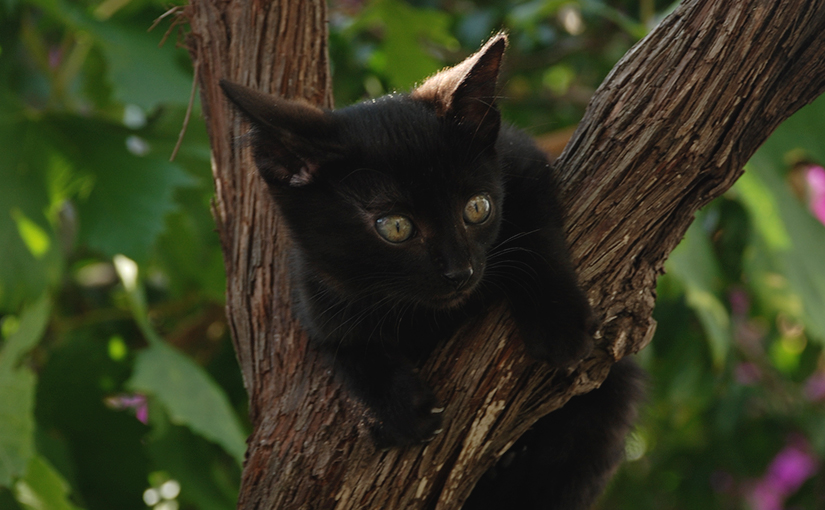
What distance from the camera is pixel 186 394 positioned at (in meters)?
2.36

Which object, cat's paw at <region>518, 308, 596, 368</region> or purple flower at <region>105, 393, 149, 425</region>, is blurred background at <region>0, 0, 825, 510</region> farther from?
cat's paw at <region>518, 308, 596, 368</region>

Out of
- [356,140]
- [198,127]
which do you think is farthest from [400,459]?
[198,127]

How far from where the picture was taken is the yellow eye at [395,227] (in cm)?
155

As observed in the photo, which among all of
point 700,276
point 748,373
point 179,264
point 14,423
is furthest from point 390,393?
point 748,373

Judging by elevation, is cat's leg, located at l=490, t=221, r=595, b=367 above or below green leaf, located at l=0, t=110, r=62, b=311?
above

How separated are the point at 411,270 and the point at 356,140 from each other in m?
0.29

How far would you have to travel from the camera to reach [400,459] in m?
1.55

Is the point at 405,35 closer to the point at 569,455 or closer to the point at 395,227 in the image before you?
the point at 395,227

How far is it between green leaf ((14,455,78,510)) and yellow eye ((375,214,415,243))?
132 cm

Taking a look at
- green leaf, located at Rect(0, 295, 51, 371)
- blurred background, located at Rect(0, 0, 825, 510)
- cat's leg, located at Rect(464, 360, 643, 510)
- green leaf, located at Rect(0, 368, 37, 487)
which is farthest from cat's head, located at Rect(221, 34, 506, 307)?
green leaf, located at Rect(0, 295, 51, 371)

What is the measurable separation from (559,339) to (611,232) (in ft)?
0.81

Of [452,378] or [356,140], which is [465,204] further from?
[452,378]

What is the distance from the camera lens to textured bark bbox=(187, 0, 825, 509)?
1.49 meters

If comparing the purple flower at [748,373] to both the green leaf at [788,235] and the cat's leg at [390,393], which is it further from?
the cat's leg at [390,393]
